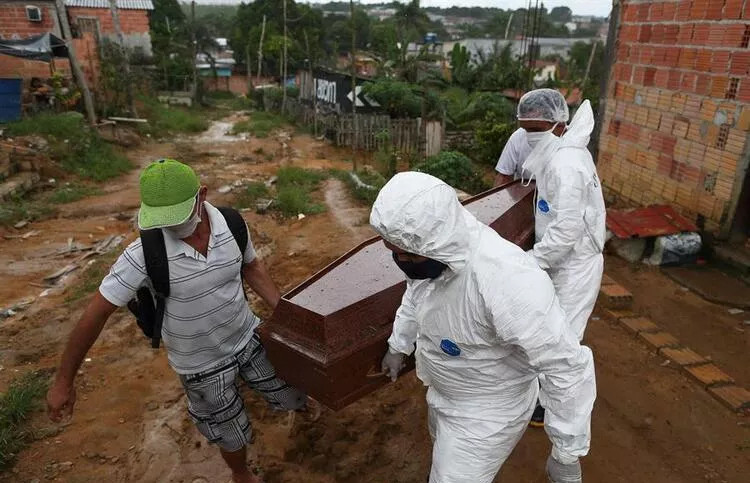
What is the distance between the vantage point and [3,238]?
243 inches

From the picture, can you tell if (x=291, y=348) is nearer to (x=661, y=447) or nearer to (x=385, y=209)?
(x=385, y=209)

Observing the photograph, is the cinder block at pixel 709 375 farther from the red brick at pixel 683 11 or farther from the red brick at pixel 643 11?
the red brick at pixel 643 11

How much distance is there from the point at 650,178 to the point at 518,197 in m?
3.33

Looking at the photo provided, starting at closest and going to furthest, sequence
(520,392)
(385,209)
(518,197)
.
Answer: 1. (385,209)
2. (520,392)
3. (518,197)

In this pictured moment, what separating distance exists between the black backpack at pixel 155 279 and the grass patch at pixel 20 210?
19.2 ft

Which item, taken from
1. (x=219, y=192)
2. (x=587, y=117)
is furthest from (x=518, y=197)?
(x=219, y=192)

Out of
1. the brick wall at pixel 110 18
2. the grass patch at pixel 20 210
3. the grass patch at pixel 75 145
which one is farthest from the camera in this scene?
the brick wall at pixel 110 18

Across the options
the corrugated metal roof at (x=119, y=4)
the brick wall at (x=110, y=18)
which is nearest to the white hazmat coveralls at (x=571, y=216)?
the brick wall at (x=110, y=18)

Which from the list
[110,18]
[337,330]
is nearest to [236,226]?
[337,330]

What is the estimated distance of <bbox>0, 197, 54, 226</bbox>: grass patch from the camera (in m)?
6.55

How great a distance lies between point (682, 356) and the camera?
3.65 m

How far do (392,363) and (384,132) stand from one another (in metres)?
9.74

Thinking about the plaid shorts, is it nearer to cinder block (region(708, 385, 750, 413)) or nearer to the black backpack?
the black backpack

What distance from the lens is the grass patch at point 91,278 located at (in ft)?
15.2
